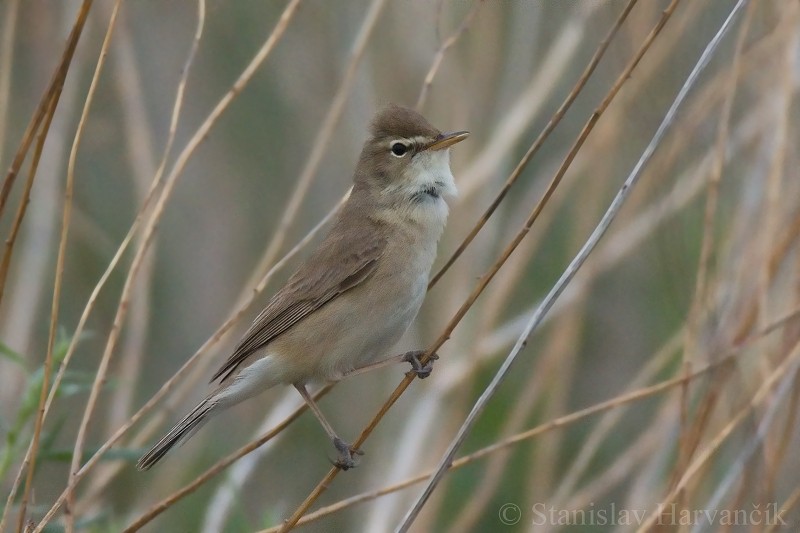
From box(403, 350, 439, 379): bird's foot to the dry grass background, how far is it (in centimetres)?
26

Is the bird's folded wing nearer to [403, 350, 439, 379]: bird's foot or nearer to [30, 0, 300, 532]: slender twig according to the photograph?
[403, 350, 439, 379]: bird's foot

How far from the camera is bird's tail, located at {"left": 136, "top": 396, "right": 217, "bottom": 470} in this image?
Answer: 9.12 feet

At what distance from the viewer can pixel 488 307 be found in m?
3.66

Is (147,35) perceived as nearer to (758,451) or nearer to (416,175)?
(416,175)

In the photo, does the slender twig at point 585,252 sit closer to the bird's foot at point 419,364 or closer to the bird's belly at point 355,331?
the bird's foot at point 419,364

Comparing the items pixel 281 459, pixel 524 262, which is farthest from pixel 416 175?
pixel 281 459

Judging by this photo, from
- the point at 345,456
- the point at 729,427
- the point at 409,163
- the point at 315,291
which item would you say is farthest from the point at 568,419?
the point at 409,163

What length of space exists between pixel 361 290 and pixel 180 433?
0.77 meters

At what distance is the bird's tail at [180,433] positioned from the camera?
109 inches

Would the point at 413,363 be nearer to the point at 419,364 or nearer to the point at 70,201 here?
the point at 419,364

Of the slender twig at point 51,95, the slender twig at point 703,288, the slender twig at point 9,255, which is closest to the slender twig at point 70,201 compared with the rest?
the slender twig at point 9,255

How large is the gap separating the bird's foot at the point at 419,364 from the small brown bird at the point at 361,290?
90 millimetres

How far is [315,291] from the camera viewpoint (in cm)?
329

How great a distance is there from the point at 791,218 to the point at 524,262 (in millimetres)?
1032
